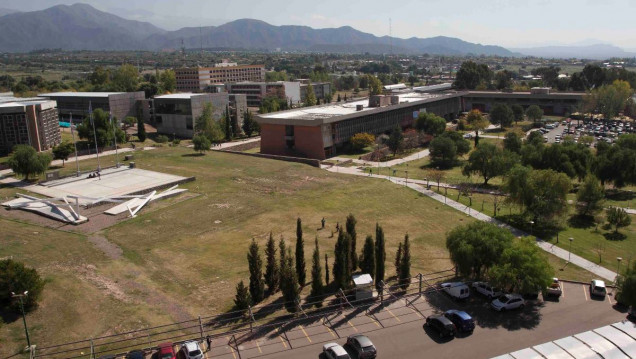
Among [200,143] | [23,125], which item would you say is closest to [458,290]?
[200,143]

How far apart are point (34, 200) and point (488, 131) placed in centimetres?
6552

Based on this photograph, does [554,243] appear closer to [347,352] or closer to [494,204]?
[494,204]

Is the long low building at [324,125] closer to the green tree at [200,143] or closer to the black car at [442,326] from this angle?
the green tree at [200,143]

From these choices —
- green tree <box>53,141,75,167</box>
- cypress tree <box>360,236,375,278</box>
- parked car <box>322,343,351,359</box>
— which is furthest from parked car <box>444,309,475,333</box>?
green tree <box>53,141,75,167</box>

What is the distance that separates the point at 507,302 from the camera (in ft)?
72.5

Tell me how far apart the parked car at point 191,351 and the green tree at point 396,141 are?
154 feet

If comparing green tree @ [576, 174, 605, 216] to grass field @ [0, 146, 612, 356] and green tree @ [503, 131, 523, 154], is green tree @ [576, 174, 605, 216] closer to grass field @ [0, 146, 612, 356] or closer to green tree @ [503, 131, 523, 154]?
grass field @ [0, 146, 612, 356]

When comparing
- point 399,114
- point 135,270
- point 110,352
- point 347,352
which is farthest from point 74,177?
point 399,114

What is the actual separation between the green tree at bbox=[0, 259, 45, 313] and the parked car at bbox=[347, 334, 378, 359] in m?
14.4

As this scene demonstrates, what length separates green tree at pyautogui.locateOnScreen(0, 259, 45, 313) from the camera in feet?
70.6

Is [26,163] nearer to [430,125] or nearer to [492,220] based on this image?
[492,220]

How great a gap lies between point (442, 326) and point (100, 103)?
7095cm

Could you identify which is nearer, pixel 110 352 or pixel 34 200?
pixel 110 352

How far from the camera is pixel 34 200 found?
3822cm
